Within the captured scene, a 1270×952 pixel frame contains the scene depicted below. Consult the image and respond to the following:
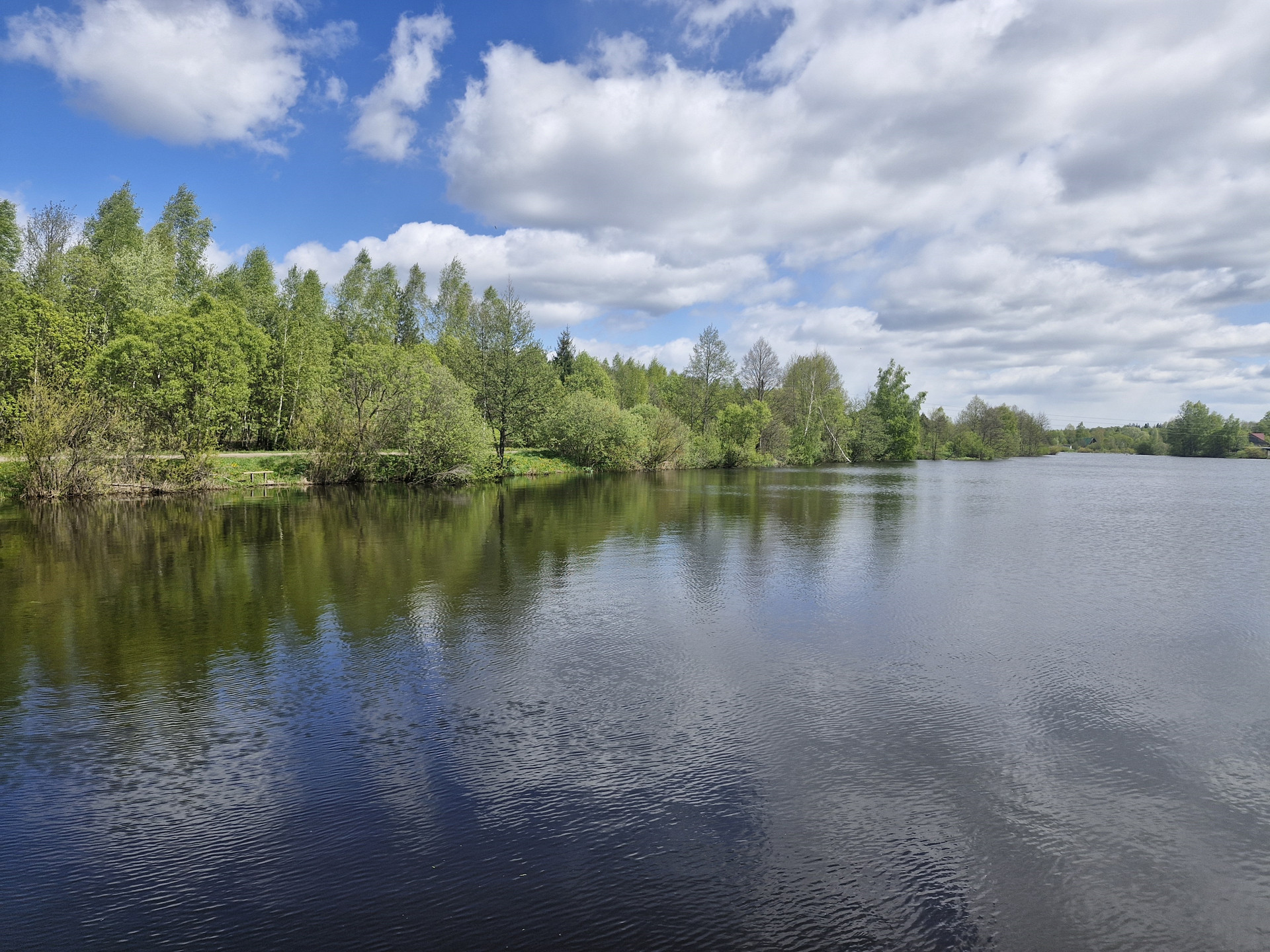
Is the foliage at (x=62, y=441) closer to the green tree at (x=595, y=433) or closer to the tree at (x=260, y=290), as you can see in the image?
the tree at (x=260, y=290)

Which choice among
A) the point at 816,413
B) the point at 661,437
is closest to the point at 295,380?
the point at 661,437

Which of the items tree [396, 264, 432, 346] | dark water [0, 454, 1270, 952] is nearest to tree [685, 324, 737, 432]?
tree [396, 264, 432, 346]

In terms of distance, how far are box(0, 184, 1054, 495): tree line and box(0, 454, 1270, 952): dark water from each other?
21.5m

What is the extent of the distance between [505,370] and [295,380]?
627 inches

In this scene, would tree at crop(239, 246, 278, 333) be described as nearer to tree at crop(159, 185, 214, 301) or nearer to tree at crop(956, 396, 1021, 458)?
tree at crop(159, 185, 214, 301)

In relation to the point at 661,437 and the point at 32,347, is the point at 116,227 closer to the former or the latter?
the point at 32,347

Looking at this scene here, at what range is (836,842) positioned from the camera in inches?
243

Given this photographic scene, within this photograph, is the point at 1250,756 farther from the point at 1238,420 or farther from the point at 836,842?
the point at 1238,420

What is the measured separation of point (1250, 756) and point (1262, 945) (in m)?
3.71

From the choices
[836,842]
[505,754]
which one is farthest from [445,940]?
[836,842]

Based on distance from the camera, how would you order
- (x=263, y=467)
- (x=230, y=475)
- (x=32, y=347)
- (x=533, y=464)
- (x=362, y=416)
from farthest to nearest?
(x=533, y=464) < (x=362, y=416) < (x=263, y=467) < (x=230, y=475) < (x=32, y=347)

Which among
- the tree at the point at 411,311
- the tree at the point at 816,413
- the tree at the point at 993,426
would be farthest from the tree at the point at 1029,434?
the tree at the point at 411,311

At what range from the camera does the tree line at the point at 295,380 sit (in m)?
35.1

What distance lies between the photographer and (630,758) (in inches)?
303
